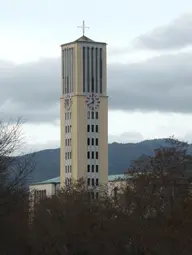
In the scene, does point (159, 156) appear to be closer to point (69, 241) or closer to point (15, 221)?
point (69, 241)

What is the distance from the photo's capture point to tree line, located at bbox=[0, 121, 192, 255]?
61.3 m

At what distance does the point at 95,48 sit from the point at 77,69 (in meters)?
5.47

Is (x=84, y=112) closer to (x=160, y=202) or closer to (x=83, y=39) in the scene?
(x=83, y=39)

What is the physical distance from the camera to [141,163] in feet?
278

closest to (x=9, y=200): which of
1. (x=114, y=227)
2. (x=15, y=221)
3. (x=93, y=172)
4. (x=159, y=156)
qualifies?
(x=15, y=221)

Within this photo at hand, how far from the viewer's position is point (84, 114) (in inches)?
7018

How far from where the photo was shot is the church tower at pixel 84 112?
176 metres

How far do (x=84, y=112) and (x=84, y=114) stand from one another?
0.34 m

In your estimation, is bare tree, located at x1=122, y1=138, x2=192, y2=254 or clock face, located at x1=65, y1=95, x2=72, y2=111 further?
clock face, located at x1=65, y1=95, x2=72, y2=111

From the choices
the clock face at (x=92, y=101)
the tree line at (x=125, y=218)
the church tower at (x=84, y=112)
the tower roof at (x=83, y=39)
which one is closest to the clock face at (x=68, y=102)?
the church tower at (x=84, y=112)

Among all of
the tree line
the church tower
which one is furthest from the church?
the tree line

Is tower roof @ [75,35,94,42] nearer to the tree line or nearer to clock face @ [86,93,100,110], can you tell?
clock face @ [86,93,100,110]

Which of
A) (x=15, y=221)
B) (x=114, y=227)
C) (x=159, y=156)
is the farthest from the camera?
(x=159, y=156)

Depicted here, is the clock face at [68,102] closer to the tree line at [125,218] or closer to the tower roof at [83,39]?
the tower roof at [83,39]
